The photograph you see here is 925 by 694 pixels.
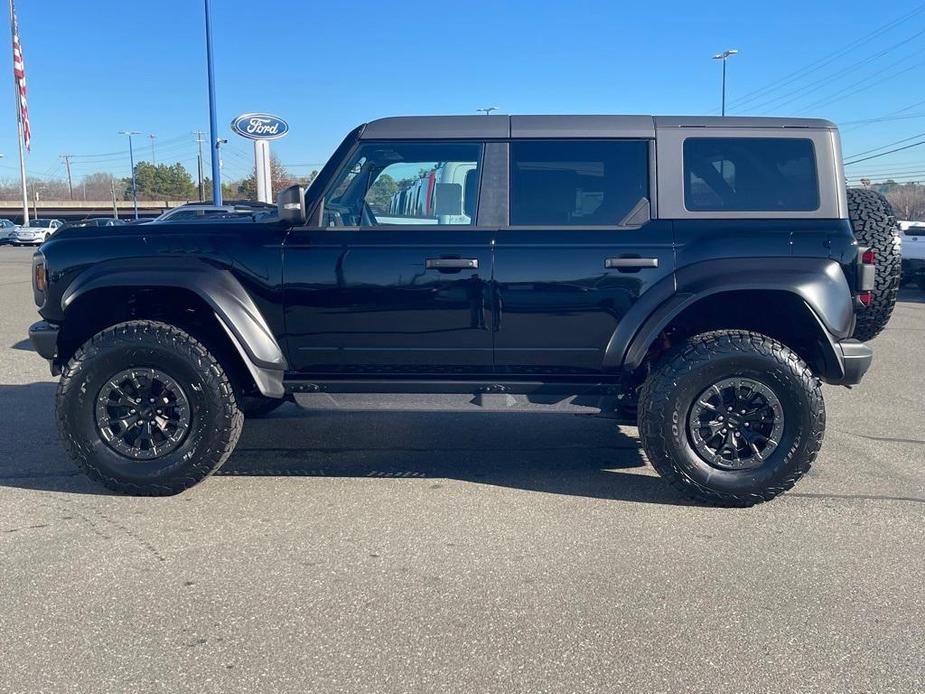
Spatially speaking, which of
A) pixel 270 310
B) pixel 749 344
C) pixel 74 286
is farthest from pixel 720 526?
pixel 74 286

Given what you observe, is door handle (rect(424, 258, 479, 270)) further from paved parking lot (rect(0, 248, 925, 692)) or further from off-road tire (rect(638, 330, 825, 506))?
paved parking lot (rect(0, 248, 925, 692))

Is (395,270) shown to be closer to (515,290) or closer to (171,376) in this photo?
(515,290)

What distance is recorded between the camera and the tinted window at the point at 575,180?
4598 mm

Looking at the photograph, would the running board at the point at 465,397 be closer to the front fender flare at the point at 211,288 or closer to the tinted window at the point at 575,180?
the front fender flare at the point at 211,288

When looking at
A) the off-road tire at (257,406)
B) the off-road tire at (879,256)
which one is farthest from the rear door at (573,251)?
the off-road tire at (257,406)

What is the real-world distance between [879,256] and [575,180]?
5.71 feet

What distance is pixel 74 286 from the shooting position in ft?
14.8

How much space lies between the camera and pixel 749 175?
4.59 metres

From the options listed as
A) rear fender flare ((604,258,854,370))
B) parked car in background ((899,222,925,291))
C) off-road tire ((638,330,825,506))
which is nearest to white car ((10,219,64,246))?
parked car in background ((899,222,925,291))

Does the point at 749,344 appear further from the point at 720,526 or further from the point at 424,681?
the point at 424,681

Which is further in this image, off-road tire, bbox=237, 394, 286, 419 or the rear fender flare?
off-road tire, bbox=237, 394, 286, 419

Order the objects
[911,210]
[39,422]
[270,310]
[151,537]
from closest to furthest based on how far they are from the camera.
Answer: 1. [151,537]
2. [270,310]
3. [39,422]
4. [911,210]

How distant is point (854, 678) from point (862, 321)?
2.50m

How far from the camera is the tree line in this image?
6661cm
